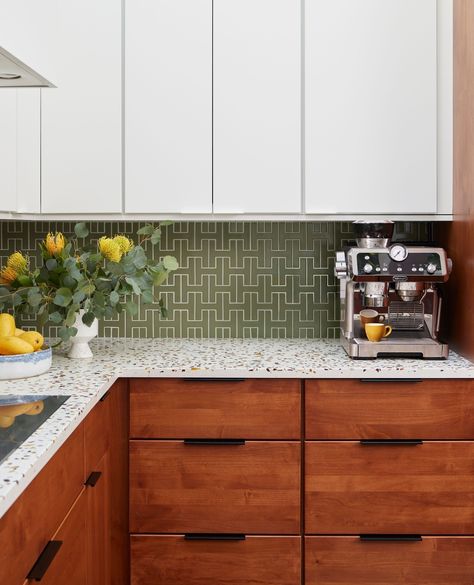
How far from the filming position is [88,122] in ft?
8.31

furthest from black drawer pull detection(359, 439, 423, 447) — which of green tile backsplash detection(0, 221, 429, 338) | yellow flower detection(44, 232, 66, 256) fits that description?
yellow flower detection(44, 232, 66, 256)

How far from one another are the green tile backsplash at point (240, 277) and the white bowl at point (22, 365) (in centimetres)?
85

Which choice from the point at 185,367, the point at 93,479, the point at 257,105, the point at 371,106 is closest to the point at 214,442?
the point at 185,367

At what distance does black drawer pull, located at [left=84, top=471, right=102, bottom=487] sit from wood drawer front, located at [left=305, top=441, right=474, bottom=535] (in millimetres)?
728

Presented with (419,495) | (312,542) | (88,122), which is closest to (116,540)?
(312,542)

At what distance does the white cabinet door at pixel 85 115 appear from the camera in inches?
99.3

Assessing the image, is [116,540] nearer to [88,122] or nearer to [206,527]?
[206,527]

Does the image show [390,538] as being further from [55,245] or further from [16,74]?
[16,74]

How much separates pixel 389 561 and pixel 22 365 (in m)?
1.35

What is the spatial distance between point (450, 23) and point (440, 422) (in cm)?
144

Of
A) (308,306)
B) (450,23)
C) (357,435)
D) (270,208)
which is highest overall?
(450,23)

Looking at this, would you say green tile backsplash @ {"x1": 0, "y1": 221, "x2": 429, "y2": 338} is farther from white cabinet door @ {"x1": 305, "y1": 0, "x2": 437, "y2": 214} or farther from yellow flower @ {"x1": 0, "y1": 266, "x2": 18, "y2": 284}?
yellow flower @ {"x1": 0, "y1": 266, "x2": 18, "y2": 284}

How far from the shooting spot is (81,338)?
2.40 meters

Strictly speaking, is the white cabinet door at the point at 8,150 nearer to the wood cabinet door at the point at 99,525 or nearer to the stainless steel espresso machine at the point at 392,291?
the wood cabinet door at the point at 99,525
